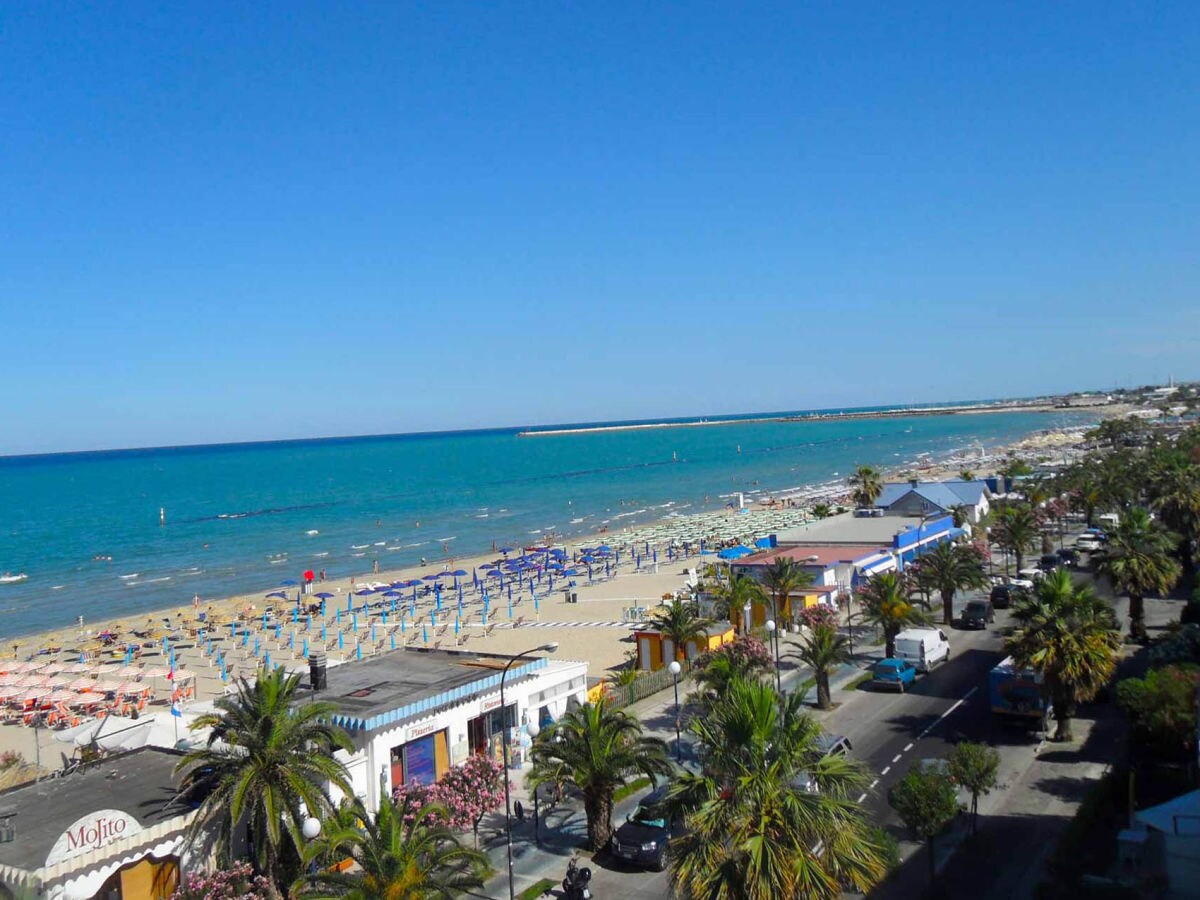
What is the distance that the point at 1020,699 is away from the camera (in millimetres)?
24094

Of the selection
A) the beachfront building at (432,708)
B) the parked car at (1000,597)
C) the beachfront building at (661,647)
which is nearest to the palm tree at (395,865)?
the beachfront building at (432,708)

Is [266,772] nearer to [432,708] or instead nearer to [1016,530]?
[432,708]

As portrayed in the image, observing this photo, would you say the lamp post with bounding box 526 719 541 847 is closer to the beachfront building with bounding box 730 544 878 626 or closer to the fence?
the fence

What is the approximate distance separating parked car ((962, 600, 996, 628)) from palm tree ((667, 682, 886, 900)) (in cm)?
2740

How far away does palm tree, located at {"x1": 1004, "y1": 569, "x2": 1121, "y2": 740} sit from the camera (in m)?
22.0

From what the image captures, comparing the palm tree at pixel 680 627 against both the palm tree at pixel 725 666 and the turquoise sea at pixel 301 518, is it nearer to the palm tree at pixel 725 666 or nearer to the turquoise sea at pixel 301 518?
the palm tree at pixel 725 666

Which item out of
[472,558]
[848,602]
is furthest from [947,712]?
[472,558]

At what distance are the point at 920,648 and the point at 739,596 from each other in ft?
22.3

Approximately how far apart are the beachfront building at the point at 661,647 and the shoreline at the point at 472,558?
104 ft

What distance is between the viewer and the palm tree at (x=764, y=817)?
10953 mm

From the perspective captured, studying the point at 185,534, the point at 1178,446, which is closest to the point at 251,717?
Result: the point at 1178,446

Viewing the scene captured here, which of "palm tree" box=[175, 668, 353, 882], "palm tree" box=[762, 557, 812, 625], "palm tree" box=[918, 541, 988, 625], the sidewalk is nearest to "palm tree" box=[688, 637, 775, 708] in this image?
the sidewalk

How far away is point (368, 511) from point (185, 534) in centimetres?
2284

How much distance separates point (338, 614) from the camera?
51281 mm
